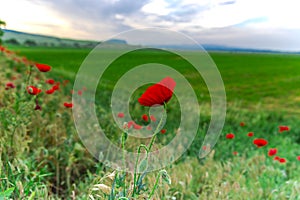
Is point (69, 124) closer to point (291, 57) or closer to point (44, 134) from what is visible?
point (44, 134)

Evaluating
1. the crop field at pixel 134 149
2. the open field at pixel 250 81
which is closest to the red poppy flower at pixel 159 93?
the crop field at pixel 134 149

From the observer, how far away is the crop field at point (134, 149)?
150cm

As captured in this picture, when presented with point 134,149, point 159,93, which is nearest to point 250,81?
point 134,149

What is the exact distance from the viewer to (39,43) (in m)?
6.64

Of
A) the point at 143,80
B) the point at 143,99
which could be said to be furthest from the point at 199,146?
the point at 143,99

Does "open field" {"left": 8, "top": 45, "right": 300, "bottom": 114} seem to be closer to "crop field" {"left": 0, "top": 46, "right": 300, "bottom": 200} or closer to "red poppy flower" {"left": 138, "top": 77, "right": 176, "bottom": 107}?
"crop field" {"left": 0, "top": 46, "right": 300, "bottom": 200}

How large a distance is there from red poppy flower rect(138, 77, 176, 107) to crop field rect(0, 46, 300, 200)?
0.24 meters

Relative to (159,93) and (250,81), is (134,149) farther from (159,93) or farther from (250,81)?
(250,81)

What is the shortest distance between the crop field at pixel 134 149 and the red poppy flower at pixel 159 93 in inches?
9.3

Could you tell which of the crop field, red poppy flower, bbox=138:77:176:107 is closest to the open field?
the crop field

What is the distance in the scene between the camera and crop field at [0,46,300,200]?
1495mm

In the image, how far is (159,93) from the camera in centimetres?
81

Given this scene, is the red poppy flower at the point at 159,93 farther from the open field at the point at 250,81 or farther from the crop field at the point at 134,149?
the open field at the point at 250,81

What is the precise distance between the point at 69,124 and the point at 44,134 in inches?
12.8
